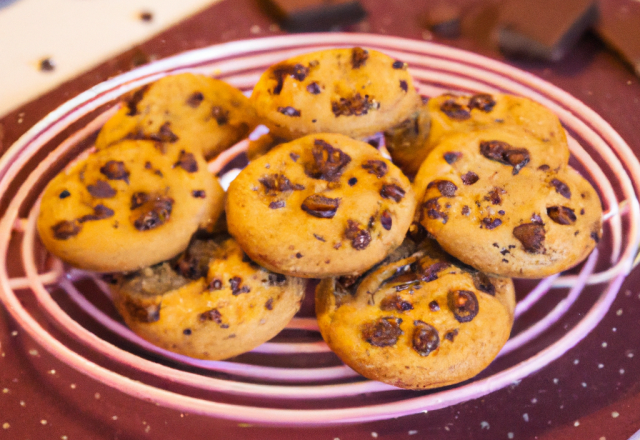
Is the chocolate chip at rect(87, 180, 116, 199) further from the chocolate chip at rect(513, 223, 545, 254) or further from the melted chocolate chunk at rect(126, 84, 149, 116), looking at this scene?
the chocolate chip at rect(513, 223, 545, 254)

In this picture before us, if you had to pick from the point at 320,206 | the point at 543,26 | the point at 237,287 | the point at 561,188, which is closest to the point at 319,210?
the point at 320,206

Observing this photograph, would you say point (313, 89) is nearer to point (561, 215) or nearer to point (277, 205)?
point (277, 205)

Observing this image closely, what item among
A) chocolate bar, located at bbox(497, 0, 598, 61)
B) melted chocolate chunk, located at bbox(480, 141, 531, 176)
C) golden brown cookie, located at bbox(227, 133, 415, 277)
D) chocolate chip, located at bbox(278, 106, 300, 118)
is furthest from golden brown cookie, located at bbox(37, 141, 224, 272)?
chocolate bar, located at bbox(497, 0, 598, 61)

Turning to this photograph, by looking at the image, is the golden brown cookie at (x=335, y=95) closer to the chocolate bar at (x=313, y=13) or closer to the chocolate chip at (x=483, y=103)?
the chocolate chip at (x=483, y=103)

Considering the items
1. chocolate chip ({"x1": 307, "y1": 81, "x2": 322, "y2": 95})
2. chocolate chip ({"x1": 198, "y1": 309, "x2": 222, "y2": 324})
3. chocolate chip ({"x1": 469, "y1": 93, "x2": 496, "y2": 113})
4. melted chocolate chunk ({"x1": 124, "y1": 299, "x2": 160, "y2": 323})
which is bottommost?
melted chocolate chunk ({"x1": 124, "y1": 299, "x2": 160, "y2": 323})

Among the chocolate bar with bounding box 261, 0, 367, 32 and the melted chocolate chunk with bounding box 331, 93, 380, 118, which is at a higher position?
the chocolate bar with bounding box 261, 0, 367, 32

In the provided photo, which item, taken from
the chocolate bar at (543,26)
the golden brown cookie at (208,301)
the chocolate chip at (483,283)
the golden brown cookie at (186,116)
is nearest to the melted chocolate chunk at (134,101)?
the golden brown cookie at (186,116)

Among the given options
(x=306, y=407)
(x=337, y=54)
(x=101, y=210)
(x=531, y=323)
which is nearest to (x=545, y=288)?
(x=531, y=323)
